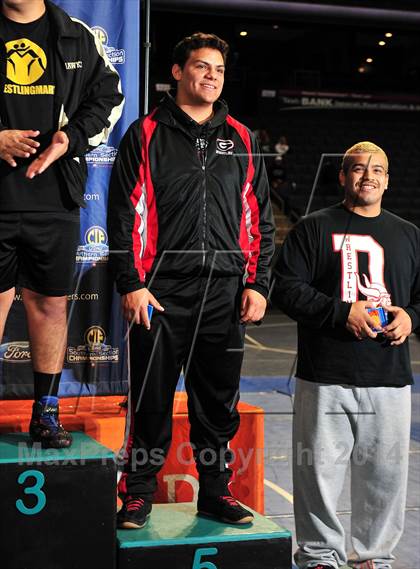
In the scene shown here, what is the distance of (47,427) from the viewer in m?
3.47

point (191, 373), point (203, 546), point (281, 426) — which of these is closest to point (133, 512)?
point (203, 546)

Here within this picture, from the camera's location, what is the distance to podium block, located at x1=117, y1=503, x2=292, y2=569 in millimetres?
3293

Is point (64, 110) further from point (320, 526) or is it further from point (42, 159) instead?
point (320, 526)

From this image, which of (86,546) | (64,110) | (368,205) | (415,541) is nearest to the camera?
(86,546)

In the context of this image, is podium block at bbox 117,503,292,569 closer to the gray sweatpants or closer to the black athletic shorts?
the gray sweatpants

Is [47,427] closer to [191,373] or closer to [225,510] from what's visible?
[191,373]

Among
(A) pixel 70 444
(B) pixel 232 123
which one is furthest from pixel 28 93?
(A) pixel 70 444

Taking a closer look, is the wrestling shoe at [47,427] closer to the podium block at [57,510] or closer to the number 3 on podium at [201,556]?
the podium block at [57,510]

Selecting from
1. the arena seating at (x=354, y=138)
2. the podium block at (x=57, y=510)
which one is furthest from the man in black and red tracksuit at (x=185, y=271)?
the arena seating at (x=354, y=138)

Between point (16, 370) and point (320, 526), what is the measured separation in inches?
81.5

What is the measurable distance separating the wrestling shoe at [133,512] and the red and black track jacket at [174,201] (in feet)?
2.83

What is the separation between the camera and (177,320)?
11.4 feet

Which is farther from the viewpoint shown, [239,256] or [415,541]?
[415,541]

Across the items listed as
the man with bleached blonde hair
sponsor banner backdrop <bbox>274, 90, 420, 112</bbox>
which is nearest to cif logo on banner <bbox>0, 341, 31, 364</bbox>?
the man with bleached blonde hair
